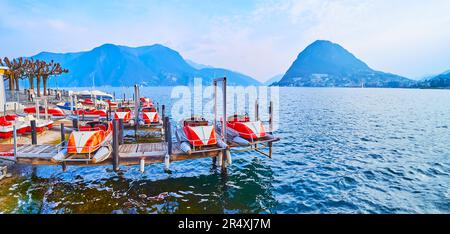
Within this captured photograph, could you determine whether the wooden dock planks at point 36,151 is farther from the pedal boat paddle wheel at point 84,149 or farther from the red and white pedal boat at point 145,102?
the red and white pedal boat at point 145,102

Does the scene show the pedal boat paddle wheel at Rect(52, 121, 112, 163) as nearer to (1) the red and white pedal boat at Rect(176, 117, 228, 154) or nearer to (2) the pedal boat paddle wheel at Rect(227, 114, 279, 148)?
(1) the red and white pedal boat at Rect(176, 117, 228, 154)

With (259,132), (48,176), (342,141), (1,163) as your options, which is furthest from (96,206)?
(342,141)

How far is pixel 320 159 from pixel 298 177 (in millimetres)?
4766

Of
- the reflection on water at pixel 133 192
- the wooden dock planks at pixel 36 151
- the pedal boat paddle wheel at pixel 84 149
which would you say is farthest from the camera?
the wooden dock planks at pixel 36 151

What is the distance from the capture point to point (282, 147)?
24.2m

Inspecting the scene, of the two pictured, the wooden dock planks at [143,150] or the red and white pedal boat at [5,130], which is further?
the red and white pedal boat at [5,130]

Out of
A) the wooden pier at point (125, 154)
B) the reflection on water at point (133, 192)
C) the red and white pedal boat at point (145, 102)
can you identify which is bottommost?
the reflection on water at point (133, 192)

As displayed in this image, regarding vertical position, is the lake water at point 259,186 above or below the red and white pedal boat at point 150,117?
below

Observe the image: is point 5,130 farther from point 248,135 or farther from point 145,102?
point 145,102

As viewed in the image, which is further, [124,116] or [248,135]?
[124,116]

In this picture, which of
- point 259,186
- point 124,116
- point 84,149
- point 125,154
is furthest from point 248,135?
point 124,116

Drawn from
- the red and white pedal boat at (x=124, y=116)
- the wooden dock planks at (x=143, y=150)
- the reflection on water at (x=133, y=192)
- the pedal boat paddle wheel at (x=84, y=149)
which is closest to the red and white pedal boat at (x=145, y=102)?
the red and white pedal boat at (x=124, y=116)

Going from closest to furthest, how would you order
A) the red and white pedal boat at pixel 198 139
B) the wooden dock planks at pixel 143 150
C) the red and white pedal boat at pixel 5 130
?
the wooden dock planks at pixel 143 150, the red and white pedal boat at pixel 198 139, the red and white pedal boat at pixel 5 130
